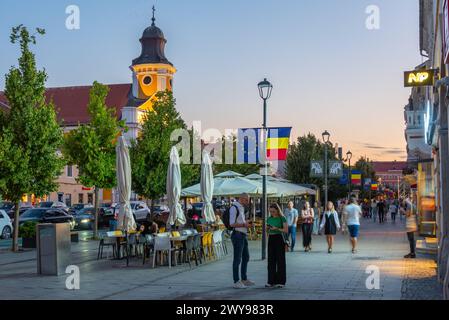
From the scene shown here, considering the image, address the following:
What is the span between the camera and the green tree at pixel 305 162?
193 feet

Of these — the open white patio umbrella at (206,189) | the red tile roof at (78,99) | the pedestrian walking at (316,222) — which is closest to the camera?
the open white patio umbrella at (206,189)

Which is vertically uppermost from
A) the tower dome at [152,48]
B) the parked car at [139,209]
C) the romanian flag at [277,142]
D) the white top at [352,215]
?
the tower dome at [152,48]

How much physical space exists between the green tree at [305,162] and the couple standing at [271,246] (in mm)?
45095

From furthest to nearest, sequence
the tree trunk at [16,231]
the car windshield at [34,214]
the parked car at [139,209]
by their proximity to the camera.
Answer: the parked car at [139,209] < the car windshield at [34,214] < the tree trunk at [16,231]

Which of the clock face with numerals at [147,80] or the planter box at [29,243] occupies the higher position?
the clock face with numerals at [147,80]

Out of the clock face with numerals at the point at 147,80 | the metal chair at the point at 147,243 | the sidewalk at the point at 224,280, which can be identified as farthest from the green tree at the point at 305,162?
the metal chair at the point at 147,243

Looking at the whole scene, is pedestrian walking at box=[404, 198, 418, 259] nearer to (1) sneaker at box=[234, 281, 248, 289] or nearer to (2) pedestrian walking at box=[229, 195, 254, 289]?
(2) pedestrian walking at box=[229, 195, 254, 289]

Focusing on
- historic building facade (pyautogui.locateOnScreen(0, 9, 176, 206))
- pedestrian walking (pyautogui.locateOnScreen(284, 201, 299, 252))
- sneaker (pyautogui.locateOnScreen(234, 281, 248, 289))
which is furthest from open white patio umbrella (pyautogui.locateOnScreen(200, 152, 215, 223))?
historic building facade (pyautogui.locateOnScreen(0, 9, 176, 206))

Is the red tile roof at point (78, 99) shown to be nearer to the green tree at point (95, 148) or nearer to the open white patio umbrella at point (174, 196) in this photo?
the green tree at point (95, 148)

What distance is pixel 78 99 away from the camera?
93.0 meters

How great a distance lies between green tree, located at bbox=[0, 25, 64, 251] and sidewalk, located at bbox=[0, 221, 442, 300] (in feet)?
9.80

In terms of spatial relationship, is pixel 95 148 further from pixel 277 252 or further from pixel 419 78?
pixel 277 252

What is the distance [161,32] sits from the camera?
304 ft
